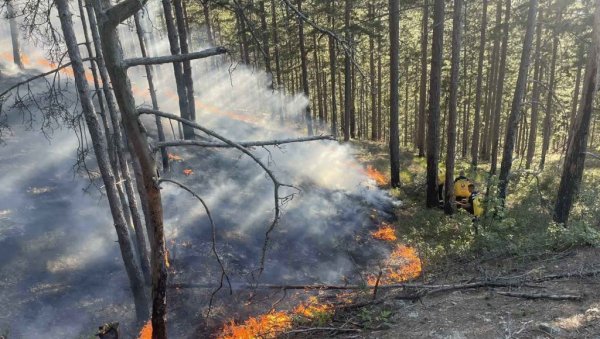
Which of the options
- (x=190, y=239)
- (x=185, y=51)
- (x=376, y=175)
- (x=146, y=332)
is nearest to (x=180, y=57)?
(x=146, y=332)

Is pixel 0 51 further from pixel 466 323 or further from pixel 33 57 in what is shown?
pixel 466 323

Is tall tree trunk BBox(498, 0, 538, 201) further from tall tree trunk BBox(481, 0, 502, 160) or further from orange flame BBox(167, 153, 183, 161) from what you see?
orange flame BBox(167, 153, 183, 161)

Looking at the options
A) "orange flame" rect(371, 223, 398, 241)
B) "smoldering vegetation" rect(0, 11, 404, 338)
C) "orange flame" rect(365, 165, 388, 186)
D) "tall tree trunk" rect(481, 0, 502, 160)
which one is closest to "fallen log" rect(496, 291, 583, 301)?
"smoldering vegetation" rect(0, 11, 404, 338)

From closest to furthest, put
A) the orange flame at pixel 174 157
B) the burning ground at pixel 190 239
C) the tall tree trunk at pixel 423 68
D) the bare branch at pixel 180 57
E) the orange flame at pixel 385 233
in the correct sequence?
the bare branch at pixel 180 57
the burning ground at pixel 190 239
the orange flame at pixel 385 233
the orange flame at pixel 174 157
the tall tree trunk at pixel 423 68

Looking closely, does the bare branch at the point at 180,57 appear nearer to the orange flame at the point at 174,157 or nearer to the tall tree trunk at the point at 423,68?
the orange flame at the point at 174,157

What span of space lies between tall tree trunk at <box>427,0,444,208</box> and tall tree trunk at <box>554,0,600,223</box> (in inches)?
183

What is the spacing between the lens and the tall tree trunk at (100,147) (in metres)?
7.95

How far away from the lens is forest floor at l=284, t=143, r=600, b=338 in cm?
547

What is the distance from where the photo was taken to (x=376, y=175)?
64.1ft

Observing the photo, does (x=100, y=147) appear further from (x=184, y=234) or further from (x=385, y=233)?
(x=385, y=233)

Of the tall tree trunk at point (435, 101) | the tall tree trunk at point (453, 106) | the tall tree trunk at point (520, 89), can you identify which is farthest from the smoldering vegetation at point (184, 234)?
the tall tree trunk at point (520, 89)

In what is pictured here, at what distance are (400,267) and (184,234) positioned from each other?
6.68m

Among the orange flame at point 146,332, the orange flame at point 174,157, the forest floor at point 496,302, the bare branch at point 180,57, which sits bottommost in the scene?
the orange flame at point 146,332

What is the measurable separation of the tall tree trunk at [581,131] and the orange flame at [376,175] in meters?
8.39
